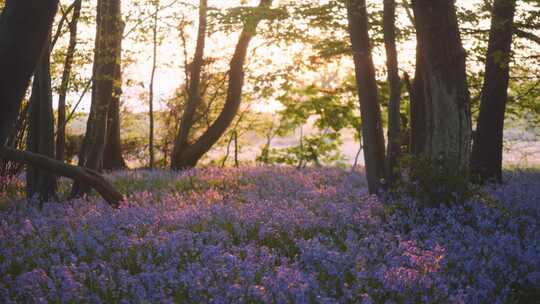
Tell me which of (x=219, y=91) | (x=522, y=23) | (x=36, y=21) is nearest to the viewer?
(x=36, y=21)

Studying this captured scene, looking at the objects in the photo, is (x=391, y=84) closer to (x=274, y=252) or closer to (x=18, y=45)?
(x=274, y=252)

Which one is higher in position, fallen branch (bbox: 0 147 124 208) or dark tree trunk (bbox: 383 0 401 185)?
dark tree trunk (bbox: 383 0 401 185)

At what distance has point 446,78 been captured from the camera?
822 centimetres

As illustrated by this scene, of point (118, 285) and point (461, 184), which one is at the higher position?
point (461, 184)

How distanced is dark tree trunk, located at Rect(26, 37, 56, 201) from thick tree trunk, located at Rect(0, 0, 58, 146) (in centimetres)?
626

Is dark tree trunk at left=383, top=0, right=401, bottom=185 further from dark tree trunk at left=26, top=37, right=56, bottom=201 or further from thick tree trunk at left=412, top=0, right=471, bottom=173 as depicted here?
dark tree trunk at left=26, top=37, right=56, bottom=201

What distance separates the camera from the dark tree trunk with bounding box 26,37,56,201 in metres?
10.1

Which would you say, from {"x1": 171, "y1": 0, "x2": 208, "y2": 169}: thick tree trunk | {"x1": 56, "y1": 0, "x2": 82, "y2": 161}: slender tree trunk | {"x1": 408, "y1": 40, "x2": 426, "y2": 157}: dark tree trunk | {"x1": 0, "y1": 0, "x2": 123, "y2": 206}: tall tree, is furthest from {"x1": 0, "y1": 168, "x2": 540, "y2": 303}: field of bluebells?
{"x1": 171, "y1": 0, "x2": 208, "y2": 169}: thick tree trunk

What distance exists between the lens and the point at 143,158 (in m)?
23.7

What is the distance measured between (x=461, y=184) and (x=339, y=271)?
3544 mm

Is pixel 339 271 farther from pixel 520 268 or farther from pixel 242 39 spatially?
pixel 242 39

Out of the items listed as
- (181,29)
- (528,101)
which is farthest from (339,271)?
(181,29)

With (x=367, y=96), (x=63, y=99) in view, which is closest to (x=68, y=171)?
(x=63, y=99)

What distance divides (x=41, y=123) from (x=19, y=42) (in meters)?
6.76
